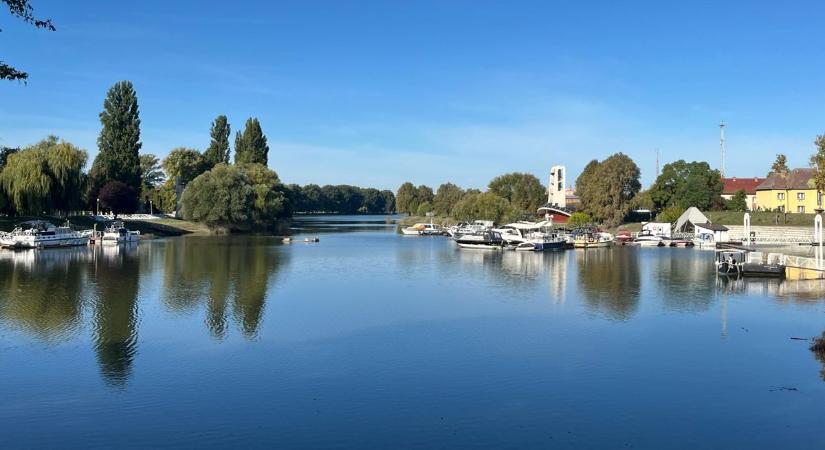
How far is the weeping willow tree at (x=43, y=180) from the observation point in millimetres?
52781

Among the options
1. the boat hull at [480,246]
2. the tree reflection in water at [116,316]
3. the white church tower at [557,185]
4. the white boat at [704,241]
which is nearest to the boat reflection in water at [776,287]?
the tree reflection in water at [116,316]

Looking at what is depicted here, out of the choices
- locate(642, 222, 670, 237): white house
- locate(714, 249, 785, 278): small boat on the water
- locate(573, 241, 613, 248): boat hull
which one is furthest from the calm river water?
locate(642, 222, 670, 237): white house

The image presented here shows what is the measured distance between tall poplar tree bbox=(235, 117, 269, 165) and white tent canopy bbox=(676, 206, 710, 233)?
49.3 metres

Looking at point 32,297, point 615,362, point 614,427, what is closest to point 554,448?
point 614,427

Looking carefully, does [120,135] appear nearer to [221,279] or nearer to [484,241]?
[484,241]

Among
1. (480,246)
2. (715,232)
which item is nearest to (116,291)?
(480,246)

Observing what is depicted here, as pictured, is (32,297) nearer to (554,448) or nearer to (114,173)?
(554,448)

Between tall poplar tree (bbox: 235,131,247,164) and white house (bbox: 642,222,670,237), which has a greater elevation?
tall poplar tree (bbox: 235,131,247,164)

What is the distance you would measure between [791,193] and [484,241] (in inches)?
1506

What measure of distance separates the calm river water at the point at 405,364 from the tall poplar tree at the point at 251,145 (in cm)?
5275

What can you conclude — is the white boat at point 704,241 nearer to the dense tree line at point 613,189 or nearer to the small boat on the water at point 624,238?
the small boat on the water at point 624,238

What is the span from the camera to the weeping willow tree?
52781 mm

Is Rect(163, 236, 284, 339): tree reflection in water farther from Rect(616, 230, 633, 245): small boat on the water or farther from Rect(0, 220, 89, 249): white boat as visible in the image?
Rect(616, 230, 633, 245): small boat on the water

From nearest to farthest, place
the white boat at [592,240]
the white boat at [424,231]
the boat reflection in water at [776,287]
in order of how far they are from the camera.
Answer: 1. the boat reflection in water at [776,287]
2. the white boat at [592,240]
3. the white boat at [424,231]
